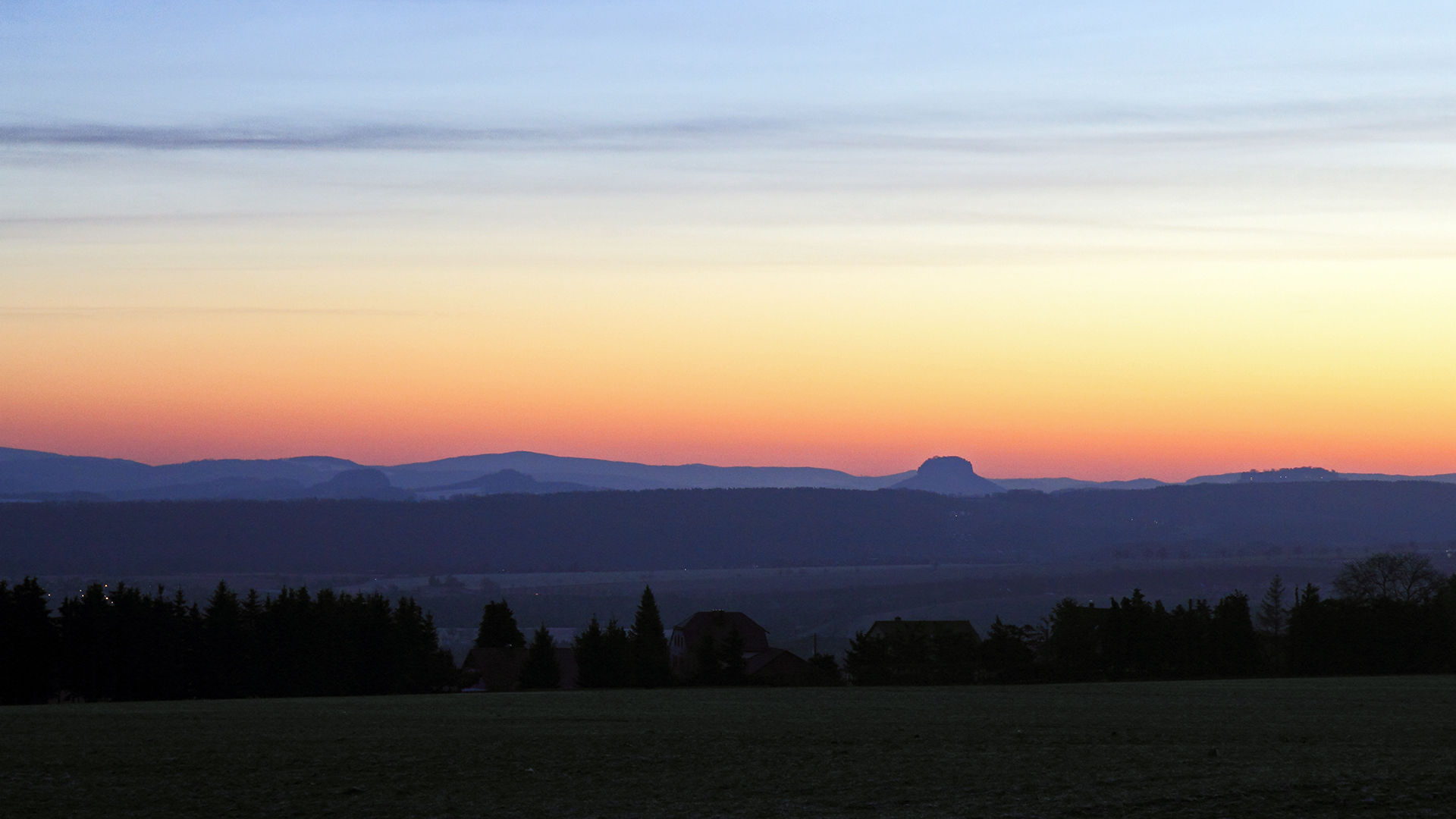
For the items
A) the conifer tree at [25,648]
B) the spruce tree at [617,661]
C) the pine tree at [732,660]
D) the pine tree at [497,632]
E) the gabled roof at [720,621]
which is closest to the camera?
the conifer tree at [25,648]

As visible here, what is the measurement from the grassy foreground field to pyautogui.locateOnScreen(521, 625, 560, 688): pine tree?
111 feet

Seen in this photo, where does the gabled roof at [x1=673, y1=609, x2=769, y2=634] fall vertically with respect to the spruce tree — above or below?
above

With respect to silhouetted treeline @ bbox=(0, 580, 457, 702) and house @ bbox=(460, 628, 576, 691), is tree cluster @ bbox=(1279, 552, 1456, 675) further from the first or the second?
silhouetted treeline @ bbox=(0, 580, 457, 702)

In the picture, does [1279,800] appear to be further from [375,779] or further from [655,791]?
[375,779]

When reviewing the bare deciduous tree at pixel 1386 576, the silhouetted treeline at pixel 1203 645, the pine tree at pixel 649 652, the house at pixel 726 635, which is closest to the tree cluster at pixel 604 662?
the pine tree at pixel 649 652

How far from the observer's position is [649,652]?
68.8 m

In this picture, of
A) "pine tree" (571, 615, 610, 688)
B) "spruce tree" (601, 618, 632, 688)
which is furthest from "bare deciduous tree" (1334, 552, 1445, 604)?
"pine tree" (571, 615, 610, 688)

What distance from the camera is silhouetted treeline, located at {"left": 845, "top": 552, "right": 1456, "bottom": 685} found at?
215 feet

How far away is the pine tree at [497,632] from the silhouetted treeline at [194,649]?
13.0 metres

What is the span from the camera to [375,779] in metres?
18.7

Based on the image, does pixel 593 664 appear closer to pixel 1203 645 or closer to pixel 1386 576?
pixel 1203 645

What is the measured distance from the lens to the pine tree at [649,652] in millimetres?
65625

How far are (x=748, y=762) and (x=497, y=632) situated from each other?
2384 inches

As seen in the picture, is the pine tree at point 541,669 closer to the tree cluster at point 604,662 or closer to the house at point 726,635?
the tree cluster at point 604,662
